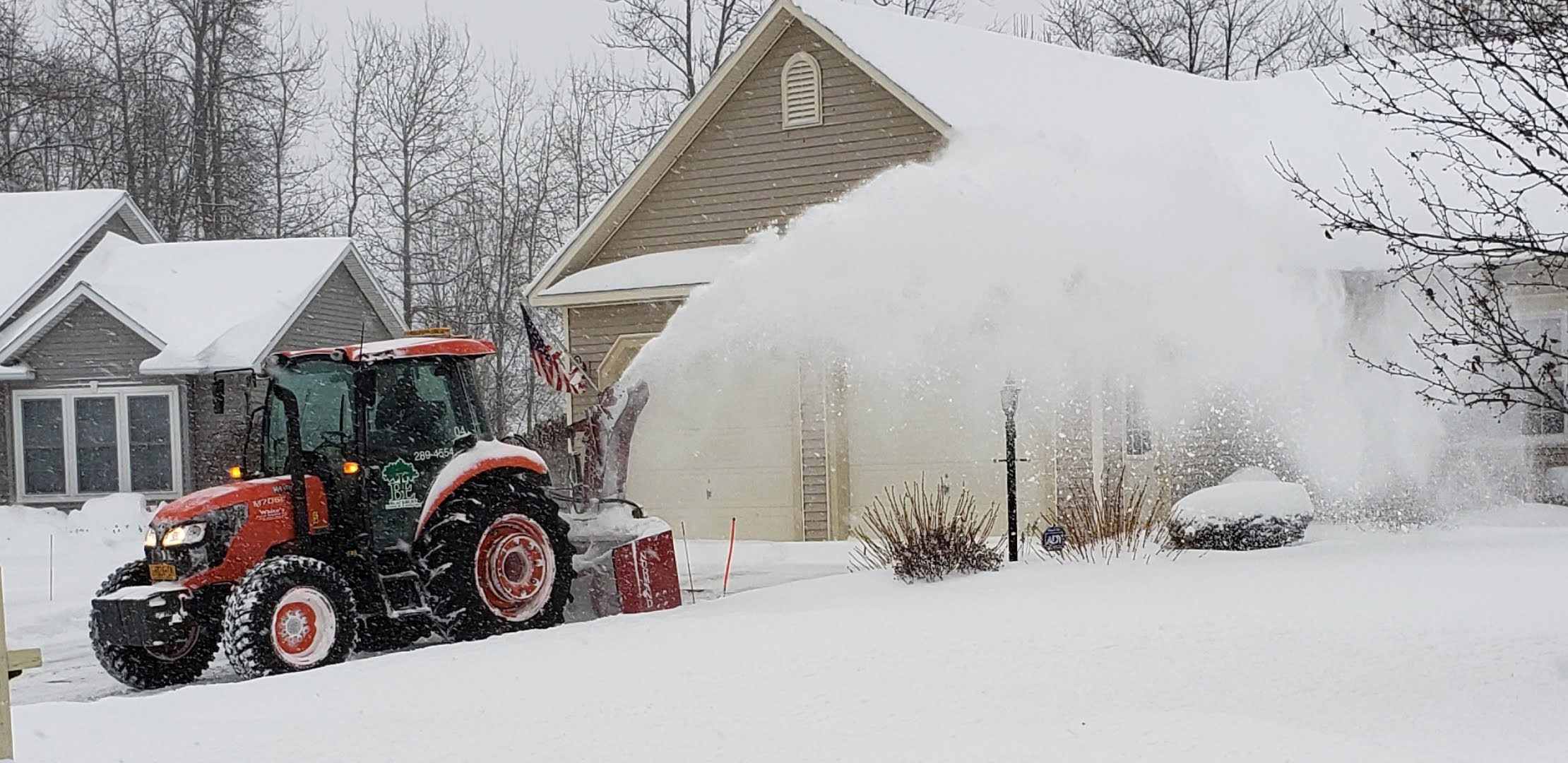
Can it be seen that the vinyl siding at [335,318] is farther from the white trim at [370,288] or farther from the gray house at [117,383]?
→ the gray house at [117,383]

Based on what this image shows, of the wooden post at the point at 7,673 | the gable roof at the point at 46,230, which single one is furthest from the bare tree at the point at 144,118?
the wooden post at the point at 7,673

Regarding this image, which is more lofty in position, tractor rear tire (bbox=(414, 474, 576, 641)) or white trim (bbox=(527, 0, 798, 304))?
white trim (bbox=(527, 0, 798, 304))

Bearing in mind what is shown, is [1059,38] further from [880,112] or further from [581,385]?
[581,385]

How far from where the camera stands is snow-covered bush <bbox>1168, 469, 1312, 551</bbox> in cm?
1286

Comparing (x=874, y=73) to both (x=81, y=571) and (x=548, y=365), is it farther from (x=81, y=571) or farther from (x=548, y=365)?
(x=81, y=571)

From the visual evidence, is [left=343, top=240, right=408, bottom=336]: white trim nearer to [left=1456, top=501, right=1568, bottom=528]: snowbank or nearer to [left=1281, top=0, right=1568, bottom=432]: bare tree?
[left=1281, top=0, right=1568, bottom=432]: bare tree

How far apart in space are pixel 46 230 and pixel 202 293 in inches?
150

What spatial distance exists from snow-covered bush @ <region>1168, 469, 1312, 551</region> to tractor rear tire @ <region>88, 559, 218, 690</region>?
7.29 metres

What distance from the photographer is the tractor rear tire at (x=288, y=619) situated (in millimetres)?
9852

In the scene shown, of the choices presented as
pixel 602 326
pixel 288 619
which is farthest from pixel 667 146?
pixel 288 619

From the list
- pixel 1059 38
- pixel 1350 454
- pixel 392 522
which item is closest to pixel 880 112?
pixel 1350 454

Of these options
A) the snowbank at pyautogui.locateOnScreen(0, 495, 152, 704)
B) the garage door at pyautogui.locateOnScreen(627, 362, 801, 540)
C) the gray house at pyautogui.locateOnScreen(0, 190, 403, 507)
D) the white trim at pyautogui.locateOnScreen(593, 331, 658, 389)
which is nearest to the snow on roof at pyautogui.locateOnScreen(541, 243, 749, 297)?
the white trim at pyautogui.locateOnScreen(593, 331, 658, 389)

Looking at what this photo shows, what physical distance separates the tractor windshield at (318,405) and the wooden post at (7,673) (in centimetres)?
319

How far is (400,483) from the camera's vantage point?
11.0 metres
